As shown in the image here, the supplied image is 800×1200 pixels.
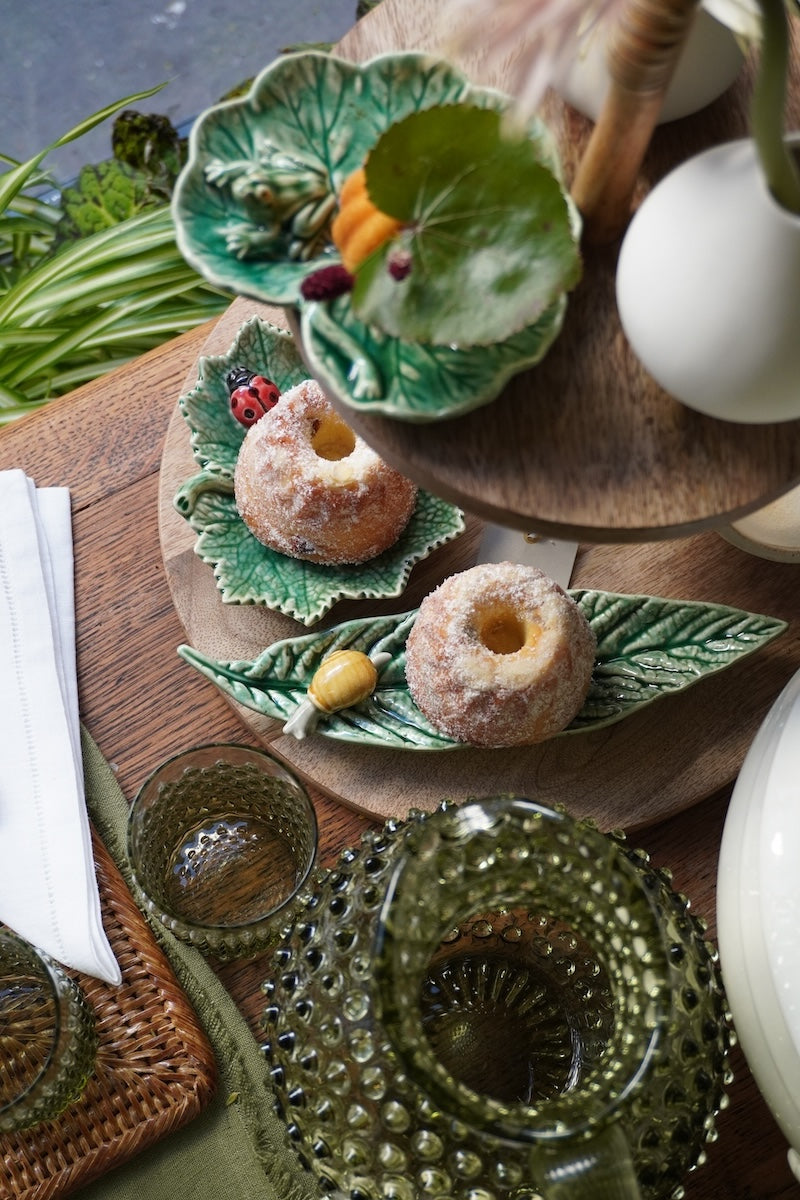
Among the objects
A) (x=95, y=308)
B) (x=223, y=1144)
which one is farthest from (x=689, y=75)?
(x=95, y=308)

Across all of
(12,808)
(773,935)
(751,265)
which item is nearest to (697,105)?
(751,265)

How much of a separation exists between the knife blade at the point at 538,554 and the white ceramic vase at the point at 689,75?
1.09 ft

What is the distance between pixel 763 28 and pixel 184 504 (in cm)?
51

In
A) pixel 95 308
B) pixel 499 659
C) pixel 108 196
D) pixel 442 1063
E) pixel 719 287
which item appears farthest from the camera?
pixel 108 196

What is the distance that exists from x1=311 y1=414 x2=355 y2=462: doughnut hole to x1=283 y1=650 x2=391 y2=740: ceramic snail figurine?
13 cm

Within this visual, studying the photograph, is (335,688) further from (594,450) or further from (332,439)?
(594,450)

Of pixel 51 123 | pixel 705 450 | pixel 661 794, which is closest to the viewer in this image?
pixel 705 450

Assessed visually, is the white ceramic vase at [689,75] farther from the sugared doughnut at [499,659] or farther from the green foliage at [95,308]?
the green foliage at [95,308]

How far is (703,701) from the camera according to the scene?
72 centimetres

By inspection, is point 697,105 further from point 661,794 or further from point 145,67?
point 145,67

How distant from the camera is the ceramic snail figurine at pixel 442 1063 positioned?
1.39ft

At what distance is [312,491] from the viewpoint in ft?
2.29

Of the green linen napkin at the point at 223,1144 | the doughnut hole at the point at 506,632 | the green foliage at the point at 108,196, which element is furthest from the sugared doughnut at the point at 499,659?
the green foliage at the point at 108,196

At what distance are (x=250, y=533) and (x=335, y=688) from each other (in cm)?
13
